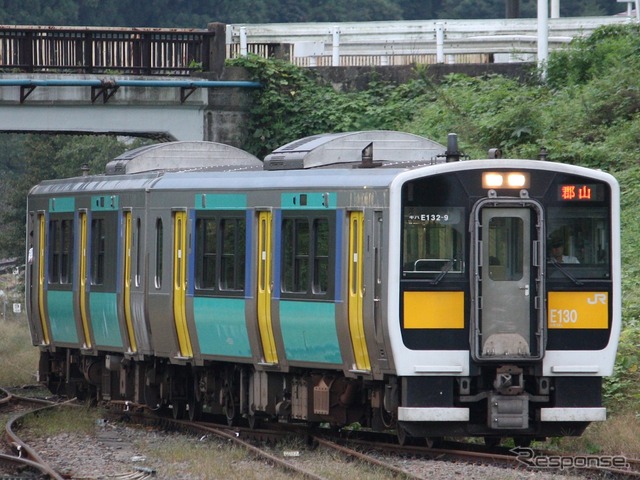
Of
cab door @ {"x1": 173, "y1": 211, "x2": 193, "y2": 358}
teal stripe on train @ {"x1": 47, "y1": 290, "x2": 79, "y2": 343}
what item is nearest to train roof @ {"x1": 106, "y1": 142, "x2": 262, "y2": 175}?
teal stripe on train @ {"x1": 47, "y1": 290, "x2": 79, "y2": 343}

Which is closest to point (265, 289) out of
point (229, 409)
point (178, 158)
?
point (229, 409)

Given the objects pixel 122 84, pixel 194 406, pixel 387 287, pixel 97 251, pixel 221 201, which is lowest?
pixel 194 406

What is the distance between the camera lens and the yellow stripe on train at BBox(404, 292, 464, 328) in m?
13.2

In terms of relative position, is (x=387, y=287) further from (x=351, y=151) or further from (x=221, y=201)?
(x=221, y=201)

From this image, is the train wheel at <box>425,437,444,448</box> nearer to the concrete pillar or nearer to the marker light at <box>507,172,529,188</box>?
the marker light at <box>507,172,529,188</box>

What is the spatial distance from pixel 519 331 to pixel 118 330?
6.24 m

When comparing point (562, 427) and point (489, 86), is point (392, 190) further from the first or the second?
point (489, 86)

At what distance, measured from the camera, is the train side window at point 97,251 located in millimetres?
18328

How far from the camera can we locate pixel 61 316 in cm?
1973

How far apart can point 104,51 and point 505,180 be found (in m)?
15.1

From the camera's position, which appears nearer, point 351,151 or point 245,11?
point 351,151

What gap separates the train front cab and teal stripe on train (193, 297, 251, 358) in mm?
2695

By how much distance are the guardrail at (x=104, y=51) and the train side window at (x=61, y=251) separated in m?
7.54

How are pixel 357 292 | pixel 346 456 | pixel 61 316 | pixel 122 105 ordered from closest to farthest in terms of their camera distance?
pixel 346 456
pixel 357 292
pixel 61 316
pixel 122 105
